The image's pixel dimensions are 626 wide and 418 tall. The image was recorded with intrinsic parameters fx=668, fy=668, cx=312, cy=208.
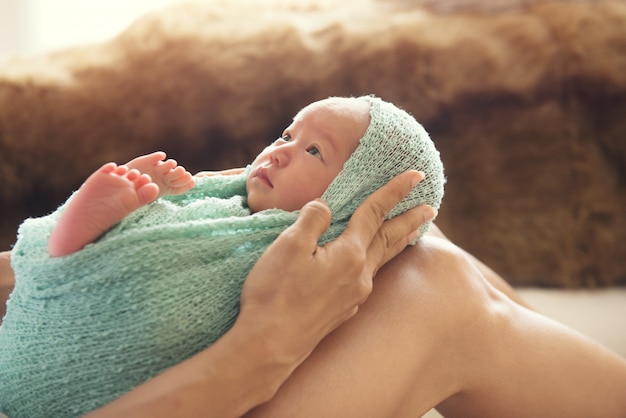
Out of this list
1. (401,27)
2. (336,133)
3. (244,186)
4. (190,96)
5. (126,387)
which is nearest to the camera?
(126,387)

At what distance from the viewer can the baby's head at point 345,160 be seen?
3.06ft

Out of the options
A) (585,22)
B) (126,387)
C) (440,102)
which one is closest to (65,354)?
(126,387)

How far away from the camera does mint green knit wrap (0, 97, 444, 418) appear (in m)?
0.77

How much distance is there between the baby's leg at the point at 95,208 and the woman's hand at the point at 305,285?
174 millimetres

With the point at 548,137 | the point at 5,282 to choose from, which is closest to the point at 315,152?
the point at 5,282

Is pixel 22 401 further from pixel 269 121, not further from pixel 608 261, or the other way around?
pixel 608 261

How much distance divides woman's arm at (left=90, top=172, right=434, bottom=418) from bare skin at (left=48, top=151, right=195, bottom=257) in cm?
17

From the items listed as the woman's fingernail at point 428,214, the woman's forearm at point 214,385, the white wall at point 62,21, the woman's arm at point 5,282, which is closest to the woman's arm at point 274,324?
the woman's forearm at point 214,385

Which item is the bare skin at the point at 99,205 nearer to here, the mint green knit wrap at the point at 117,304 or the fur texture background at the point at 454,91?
the mint green knit wrap at the point at 117,304

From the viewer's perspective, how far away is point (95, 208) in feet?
2.61

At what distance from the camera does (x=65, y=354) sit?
0.77m

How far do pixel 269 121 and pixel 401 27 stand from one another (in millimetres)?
399

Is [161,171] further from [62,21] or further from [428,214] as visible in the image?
[62,21]

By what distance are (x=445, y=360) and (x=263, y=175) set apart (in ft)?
1.24
